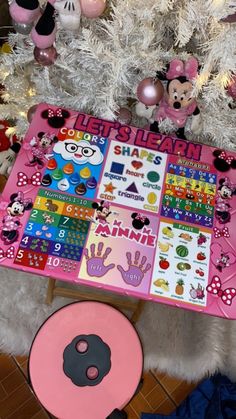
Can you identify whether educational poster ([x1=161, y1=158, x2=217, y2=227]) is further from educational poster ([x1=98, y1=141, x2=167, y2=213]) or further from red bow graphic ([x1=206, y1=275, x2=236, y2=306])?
red bow graphic ([x1=206, y1=275, x2=236, y2=306])

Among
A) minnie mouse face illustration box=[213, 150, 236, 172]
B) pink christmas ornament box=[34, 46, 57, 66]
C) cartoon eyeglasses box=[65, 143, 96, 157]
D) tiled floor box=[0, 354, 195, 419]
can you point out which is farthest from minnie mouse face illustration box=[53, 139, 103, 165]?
tiled floor box=[0, 354, 195, 419]

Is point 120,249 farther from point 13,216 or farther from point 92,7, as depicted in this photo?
point 92,7

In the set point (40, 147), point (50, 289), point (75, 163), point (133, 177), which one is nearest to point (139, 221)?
point (133, 177)

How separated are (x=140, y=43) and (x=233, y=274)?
65 centimetres

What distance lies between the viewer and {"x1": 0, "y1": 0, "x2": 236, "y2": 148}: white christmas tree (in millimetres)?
1078

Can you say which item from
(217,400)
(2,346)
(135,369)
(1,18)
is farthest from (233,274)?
(1,18)

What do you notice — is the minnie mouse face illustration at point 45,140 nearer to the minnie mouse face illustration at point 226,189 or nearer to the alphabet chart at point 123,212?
the alphabet chart at point 123,212

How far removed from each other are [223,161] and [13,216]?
0.61m

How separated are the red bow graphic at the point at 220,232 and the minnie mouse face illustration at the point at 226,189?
10 cm

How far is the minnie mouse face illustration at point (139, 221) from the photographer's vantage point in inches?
45.9

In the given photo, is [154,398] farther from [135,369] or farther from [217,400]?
[135,369]

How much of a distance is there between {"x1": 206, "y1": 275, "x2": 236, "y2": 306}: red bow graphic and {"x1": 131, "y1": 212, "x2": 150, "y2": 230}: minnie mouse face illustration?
9.0 inches

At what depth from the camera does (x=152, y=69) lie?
1.22 m

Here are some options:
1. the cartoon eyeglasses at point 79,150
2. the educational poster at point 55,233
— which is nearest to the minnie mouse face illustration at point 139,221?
the educational poster at point 55,233
